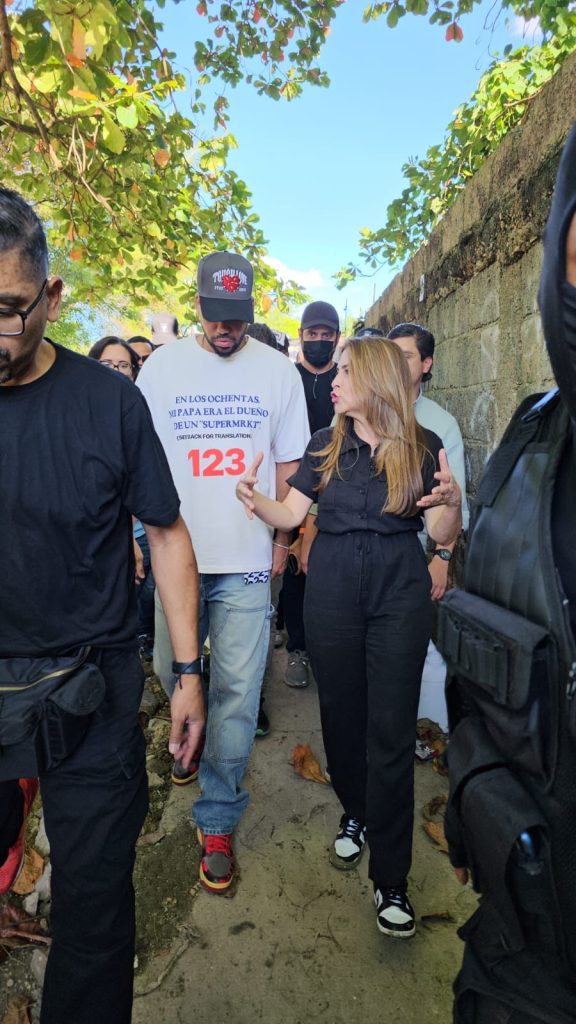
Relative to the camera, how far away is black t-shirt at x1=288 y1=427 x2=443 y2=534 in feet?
6.73

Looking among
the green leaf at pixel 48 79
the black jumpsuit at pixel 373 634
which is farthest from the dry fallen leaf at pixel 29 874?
the green leaf at pixel 48 79

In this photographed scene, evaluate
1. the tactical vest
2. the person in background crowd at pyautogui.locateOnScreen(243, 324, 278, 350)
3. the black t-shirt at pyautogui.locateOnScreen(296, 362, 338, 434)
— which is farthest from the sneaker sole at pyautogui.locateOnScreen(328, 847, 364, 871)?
the person in background crowd at pyautogui.locateOnScreen(243, 324, 278, 350)

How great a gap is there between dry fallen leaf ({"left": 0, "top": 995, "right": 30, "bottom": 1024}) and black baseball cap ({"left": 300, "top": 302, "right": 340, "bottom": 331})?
370cm

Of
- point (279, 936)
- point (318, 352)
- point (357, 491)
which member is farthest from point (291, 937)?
point (318, 352)

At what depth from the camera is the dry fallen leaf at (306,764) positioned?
282 centimetres

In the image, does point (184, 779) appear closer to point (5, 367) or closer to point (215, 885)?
point (215, 885)

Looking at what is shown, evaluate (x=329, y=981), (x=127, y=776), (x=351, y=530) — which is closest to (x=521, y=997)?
(x=127, y=776)

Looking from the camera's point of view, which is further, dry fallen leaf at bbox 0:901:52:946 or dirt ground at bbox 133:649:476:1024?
dry fallen leaf at bbox 0:901:52:946

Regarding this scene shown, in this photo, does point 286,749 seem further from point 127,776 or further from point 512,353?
point 512,353

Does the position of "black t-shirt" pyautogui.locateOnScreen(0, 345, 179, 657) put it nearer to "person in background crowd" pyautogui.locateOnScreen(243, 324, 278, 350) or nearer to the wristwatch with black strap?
the wristwatch with black strap

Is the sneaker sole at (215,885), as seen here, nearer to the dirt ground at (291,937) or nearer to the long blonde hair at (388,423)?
the dirt ground at (291,937)

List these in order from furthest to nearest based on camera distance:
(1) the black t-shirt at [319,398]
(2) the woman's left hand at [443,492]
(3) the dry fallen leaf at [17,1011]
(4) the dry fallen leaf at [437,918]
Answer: (1) the black t-shirt at [319,398], (4) the dry fallen leaf at [437,918], (2) the woman's left hand at [443,492], (3) the dry fallen leaf at [17,1011]

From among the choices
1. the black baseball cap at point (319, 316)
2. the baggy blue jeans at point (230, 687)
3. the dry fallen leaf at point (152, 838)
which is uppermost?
the black baseball cap at point (319, 316)

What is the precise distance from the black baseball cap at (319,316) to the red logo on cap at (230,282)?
170 centimetres
